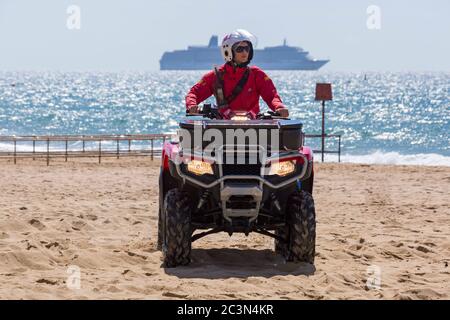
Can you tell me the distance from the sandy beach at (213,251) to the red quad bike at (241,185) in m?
0.36

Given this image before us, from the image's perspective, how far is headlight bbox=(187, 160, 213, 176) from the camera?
7.47 metres

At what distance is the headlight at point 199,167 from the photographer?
24.5ft

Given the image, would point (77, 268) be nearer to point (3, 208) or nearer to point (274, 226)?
point (274, 226)

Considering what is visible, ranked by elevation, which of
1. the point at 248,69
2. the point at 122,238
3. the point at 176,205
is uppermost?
the point at 248,69

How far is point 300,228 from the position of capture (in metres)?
7.66

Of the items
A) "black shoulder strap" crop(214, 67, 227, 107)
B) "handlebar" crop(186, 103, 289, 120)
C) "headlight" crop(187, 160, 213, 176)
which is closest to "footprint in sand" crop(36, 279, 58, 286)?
"headlight" crop(187, 160, 213, 176)

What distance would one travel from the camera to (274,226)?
307 inches

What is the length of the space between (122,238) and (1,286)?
3.10 m

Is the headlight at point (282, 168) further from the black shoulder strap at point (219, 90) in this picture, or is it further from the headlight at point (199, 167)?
the black shoulder strap at point (219, 90)

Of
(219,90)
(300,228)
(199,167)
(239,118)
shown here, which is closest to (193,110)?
(219,90)

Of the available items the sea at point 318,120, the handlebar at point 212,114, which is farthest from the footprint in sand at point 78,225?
the sea at point 318,120

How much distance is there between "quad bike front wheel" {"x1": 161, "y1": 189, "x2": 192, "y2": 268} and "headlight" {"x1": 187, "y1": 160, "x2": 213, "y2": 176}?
332 mm
